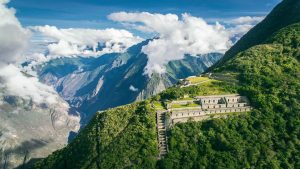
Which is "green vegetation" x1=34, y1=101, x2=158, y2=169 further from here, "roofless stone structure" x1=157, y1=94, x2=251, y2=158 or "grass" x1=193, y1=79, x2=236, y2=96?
"grass" x1=193, y1=79, x2=236, y2=96

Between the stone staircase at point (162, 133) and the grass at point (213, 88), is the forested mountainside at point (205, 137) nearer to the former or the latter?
the grass at point (213, 88)

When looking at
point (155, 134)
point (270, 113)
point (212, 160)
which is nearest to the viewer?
point (212, 160)

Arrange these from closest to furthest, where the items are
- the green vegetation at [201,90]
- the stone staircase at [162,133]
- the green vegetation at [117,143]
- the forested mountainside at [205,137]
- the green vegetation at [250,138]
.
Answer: the green vegetation at [250,138] → the forested mountainside at [205,137] → the green vegetation at [117,143] → the stone staircase at [162,133] → the green vegetation at [201,90]

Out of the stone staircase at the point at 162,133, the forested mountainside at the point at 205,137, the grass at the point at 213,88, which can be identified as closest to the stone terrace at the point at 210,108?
the stone staircase at the point at 162,133

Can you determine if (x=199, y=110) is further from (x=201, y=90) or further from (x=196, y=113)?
(x=201, y=90)

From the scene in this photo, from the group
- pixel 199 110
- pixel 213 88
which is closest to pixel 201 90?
pixel 213 88

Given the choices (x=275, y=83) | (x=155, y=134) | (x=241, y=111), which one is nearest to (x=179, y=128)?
(x=155, y=134)

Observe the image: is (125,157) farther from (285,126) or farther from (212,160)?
(285,126)
